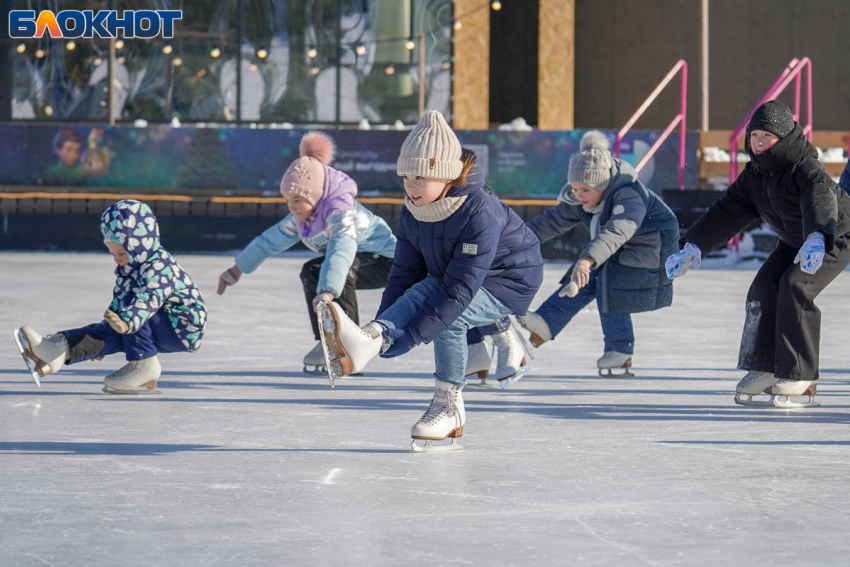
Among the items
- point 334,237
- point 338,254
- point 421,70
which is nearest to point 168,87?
point 421,70

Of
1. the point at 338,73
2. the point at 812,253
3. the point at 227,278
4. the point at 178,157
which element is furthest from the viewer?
the point at 338,73

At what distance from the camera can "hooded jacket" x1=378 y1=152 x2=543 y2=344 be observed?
4473 mm

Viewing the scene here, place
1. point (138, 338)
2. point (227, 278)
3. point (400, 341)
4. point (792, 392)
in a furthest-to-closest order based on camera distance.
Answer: point (227, 278)
point (138, 338)
point (792, 392)
point (400, 341)

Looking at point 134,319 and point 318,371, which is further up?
point 134,319

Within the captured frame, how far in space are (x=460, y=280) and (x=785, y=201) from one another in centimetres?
171

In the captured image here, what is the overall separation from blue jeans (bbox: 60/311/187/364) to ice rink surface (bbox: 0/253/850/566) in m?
0.20

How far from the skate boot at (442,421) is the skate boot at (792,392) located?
1.58 metres

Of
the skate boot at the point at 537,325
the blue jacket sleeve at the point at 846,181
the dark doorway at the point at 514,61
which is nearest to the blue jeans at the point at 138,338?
the skate boot at the point at 537,325

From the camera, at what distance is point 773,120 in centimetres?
542

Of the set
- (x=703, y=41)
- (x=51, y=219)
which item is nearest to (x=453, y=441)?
(x=51, y=219)

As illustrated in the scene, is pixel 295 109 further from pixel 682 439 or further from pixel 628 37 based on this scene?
pixel 682 439

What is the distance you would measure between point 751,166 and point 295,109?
17241mm

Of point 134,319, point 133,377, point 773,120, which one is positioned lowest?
point 133,377

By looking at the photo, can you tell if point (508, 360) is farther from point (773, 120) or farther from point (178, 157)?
point (178, 157)
